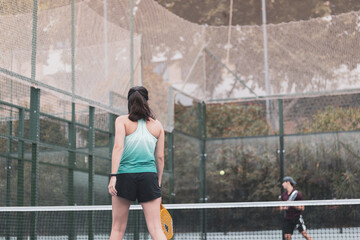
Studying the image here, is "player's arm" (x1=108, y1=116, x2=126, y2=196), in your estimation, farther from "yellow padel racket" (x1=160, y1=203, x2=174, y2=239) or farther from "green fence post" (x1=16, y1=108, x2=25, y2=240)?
"green fence post" (x1=16, y1=108, x2=25, y2=240)

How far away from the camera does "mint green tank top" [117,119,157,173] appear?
495 centimetres

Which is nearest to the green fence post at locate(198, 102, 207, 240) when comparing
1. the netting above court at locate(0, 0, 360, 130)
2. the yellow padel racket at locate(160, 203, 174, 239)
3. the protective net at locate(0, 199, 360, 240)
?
the netting above court at locate(0, 0, 360, 130)

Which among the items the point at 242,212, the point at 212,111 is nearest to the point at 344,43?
the point at 212,111

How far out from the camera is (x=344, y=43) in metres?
12.5

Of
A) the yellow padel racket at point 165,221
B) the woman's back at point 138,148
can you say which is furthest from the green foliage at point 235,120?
the woman's back at point 138,148

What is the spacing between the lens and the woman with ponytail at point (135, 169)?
4910 millimetres

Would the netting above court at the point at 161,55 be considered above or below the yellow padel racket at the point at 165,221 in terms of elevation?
above

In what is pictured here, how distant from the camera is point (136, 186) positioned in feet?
16.2

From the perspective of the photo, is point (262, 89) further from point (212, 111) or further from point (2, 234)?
point (2, 234)

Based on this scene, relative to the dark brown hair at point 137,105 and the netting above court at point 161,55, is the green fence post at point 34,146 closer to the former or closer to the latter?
the netting above court at point 161,55

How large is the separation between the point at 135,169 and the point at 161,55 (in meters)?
7.36

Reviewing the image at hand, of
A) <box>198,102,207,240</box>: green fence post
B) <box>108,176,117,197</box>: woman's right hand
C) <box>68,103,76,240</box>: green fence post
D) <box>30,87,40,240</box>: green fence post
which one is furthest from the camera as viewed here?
<box>198,102,207,240</box>: green fence post

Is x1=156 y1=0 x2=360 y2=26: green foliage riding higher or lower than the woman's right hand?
higher

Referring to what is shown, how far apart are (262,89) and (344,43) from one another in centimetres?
176
